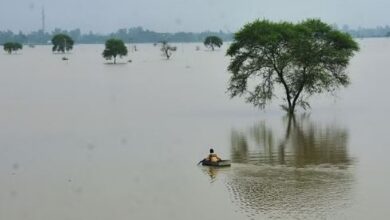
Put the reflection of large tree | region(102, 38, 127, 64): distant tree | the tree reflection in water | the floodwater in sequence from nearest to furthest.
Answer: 1. the tree reflection in water
2. the floodwater
3. the reflection of large tree
4. region(102, 38, 127, 64): distant tree

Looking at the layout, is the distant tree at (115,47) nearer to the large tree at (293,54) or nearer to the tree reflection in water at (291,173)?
the large tree at (293,54)

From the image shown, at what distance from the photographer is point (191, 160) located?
37969 millimetres

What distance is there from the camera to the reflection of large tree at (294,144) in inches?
1453

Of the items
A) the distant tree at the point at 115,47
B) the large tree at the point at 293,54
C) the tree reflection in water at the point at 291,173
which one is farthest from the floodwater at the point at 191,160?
the distant tree at the point at 115,47

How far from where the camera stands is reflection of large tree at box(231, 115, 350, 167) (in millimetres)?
36906

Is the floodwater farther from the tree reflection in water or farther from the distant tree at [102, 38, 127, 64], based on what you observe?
the distant tree at [102, 38, 127, 64]

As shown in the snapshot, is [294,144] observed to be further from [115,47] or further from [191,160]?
[115,47]

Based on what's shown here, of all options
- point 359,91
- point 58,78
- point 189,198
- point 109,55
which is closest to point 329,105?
point 359,91

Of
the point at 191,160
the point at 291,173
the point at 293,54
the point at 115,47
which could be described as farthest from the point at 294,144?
the point at 115,47

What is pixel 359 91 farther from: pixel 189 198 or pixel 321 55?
pixel 189 198

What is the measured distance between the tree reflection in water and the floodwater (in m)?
0.06

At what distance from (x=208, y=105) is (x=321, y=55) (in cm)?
1568

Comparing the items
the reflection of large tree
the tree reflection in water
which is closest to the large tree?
the reflection of large tree

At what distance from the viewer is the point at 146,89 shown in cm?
8756
